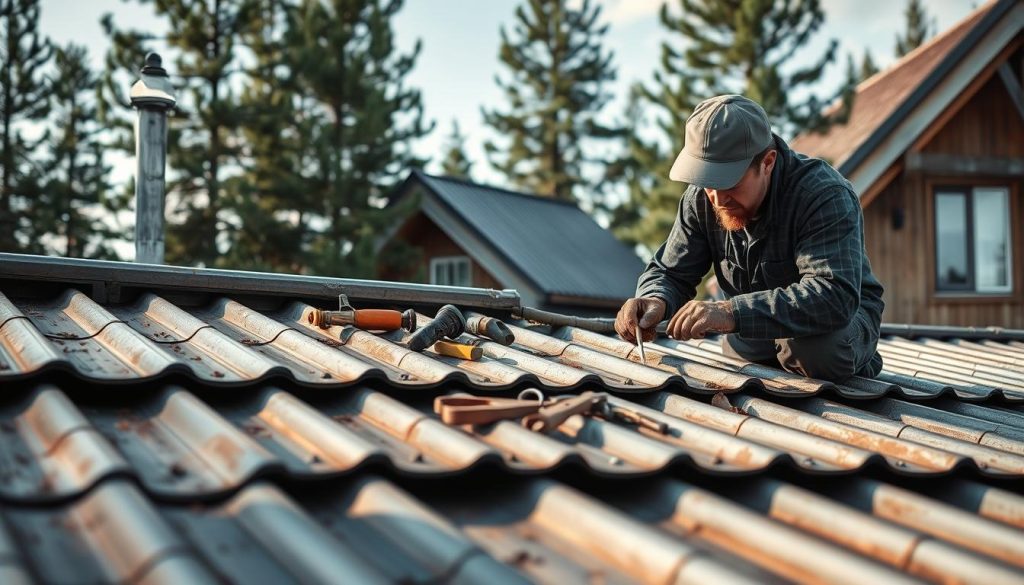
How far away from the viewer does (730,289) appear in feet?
13.1

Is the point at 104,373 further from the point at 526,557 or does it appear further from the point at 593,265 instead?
the point at 593,265

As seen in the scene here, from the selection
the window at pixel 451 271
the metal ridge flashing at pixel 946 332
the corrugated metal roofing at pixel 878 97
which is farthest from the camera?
the window at pixel 451 271

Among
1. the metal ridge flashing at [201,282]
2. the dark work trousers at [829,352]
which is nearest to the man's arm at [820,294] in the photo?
the dark work trousers at [829,352]

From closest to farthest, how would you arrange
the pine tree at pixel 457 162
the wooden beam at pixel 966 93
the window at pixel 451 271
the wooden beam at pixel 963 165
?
the wooden beam at pixel 966 93, the wooden beam at pixel 963 165, the window at pixel 451 271, the pine tree at pixel 457 162

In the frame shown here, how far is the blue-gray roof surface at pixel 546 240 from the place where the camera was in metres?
15.9

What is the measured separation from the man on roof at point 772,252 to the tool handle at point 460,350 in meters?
0.68

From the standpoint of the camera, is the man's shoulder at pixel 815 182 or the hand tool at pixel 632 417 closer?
the hand tool at pixel 632 417

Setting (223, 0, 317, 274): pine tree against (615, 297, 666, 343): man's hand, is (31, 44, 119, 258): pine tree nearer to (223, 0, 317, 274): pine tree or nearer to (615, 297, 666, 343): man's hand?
(223, 0, 317, 274): pine tree

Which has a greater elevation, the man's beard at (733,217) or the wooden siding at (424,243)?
the wooden siding at (424,243)

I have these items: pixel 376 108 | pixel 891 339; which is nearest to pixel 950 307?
pixel 891 339

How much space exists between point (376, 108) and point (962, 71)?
11.6m

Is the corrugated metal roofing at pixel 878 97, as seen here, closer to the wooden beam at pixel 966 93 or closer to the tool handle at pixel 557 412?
the wooden beam at pixel 966 93

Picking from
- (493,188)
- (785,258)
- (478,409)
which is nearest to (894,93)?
(493,188)

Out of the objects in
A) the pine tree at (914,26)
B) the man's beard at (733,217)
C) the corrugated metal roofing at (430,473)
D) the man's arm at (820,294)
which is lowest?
the corrugated metal roofing at (430,473)
